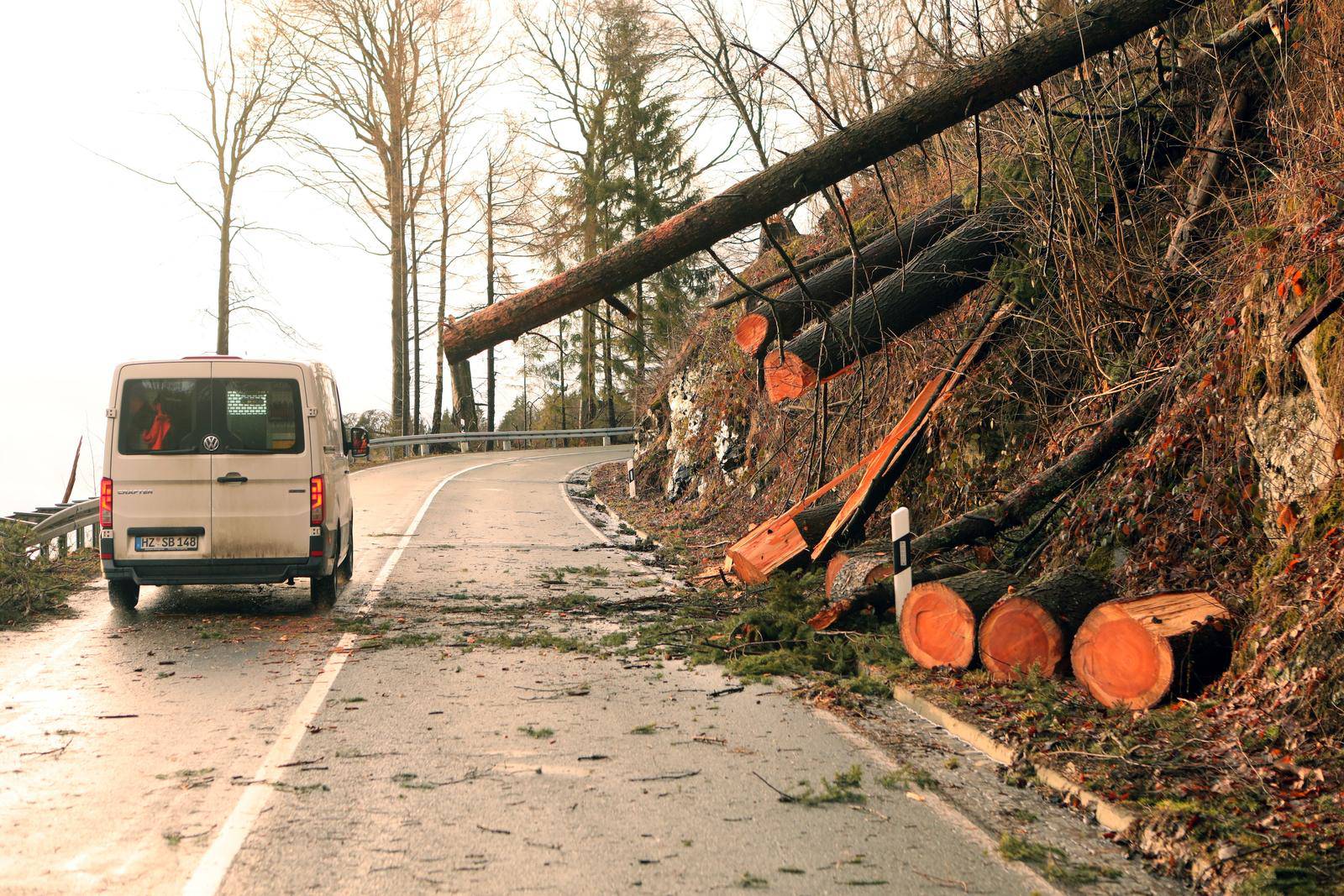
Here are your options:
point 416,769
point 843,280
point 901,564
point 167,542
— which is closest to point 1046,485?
point 901,564

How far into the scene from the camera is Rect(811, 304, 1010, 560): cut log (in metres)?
10.9

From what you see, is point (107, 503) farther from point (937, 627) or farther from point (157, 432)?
point (937, 627)

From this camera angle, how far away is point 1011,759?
18.7ft

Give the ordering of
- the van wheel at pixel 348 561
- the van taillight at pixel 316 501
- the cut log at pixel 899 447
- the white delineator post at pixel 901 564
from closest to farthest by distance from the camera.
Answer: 1. the white delineator post at pixel 901 564
2. the van taillight at pixel 316 501
3. the cut log at pixel 899 447
4. the van wheel at pixel 348 561

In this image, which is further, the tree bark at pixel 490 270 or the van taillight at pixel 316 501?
the tree bark at pixel 490 270

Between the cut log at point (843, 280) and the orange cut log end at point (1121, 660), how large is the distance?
508 cm

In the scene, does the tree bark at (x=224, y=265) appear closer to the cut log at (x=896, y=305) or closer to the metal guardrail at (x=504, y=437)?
the metal guardrail at (x=504, y=437)

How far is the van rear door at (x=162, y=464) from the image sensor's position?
10039mm

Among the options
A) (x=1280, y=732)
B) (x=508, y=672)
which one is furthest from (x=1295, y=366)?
(x=508, y=672)

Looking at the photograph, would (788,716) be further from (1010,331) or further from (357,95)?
(357,95)

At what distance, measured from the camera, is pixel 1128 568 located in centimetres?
770

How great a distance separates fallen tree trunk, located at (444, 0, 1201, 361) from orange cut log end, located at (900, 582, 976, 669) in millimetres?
3341

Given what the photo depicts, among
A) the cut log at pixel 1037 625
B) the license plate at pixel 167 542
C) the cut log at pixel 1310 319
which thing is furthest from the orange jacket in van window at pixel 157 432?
the cut log at pixel 1310 319

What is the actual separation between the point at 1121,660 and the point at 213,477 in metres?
7.90
